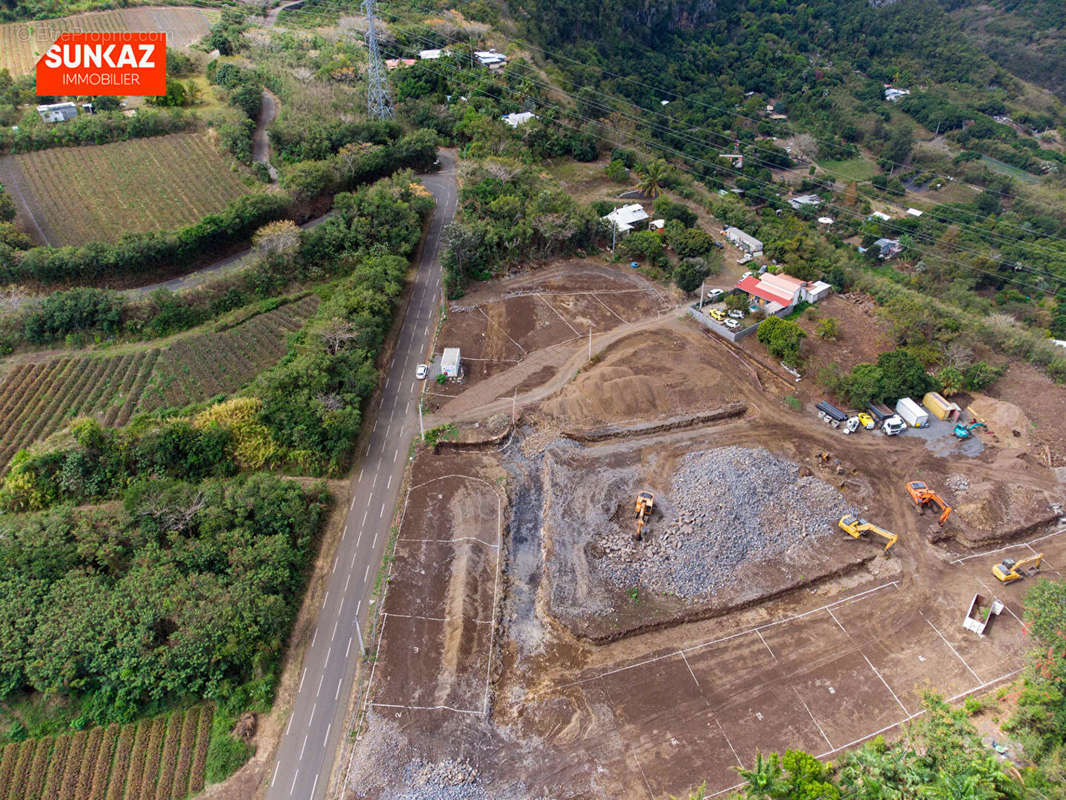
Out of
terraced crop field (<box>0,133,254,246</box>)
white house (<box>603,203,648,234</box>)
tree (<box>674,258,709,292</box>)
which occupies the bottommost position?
tree (<box>674,258,709,292</box>)

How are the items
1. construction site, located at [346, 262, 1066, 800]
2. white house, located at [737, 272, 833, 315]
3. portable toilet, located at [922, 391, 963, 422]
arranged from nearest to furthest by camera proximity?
construction site, located at [346, 262, 1066, 800] → portable toilet, located at [922, 391, 963, 422] → white house, located at [737, 272, 833, 315]

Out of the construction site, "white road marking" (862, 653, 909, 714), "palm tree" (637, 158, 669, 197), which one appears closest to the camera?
the construction site

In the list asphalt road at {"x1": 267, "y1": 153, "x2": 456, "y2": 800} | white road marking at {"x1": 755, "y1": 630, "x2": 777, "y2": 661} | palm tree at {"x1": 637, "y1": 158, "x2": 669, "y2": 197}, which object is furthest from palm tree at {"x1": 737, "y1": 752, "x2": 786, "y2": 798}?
palm tree at {"x1": 637, "y1": 158, "x2": 669, "y2": 197}

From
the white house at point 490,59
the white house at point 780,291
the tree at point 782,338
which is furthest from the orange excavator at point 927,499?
the white house at point 490,59

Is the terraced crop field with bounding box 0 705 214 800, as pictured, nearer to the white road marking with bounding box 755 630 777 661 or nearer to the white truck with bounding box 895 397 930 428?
the white road marking with bounding box 755 630 777 661

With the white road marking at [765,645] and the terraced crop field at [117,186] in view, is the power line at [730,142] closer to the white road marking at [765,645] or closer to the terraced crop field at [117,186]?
the terraced crop field at [117,186]

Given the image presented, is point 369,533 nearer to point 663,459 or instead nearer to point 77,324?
point 663,459

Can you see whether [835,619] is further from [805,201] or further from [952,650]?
[805,201]

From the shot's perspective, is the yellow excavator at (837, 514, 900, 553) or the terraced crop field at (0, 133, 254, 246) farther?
the terraced crop field at (0, 133, 254, 246)
